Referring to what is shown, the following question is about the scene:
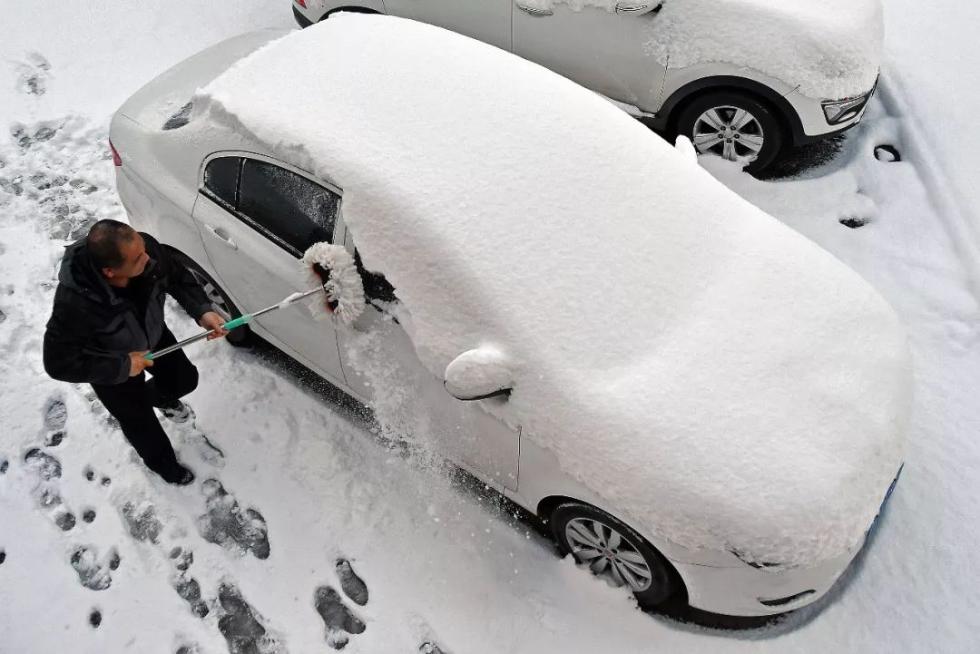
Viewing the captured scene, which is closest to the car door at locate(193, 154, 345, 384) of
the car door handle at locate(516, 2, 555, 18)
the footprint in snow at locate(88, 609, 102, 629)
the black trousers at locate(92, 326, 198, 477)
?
the black trousers at locate(92, 326, 198, 477)

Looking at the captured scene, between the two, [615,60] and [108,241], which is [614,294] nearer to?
→ [108,241]

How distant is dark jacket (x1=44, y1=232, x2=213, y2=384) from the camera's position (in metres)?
2.25

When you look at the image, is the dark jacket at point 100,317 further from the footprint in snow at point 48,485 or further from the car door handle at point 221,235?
the footprint in snow at point 48,485

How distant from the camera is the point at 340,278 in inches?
99.2

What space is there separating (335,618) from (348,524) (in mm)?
383

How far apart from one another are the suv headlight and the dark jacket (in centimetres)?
341

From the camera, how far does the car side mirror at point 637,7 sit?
3.77 meters

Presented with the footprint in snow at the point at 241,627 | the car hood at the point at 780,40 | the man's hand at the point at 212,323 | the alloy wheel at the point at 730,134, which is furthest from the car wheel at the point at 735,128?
the footprint in snow at the point at 241,627

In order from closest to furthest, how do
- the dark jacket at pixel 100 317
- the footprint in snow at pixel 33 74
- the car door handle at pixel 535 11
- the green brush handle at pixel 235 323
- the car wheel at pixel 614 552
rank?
the dark jacket at pixel 100 317 → the car wheel at pixel 614 552 → the green brush handle at pixel 235 323 → the car door handle at pixel 535 11 → the footprint in snow at pixel 33 74

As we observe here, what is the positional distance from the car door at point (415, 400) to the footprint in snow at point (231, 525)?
30.7 inches

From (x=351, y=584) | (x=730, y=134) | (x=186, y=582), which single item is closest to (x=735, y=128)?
(x=730, y=134)

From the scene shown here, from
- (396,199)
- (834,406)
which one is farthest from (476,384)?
(834,406)

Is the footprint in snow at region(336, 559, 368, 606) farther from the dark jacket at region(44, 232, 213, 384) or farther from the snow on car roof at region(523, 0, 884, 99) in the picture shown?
the snow on car roof at region(523, 0, 884, 99)

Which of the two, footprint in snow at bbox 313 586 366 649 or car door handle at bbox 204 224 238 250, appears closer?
footprint in snow at bbox 313 586 366 649
